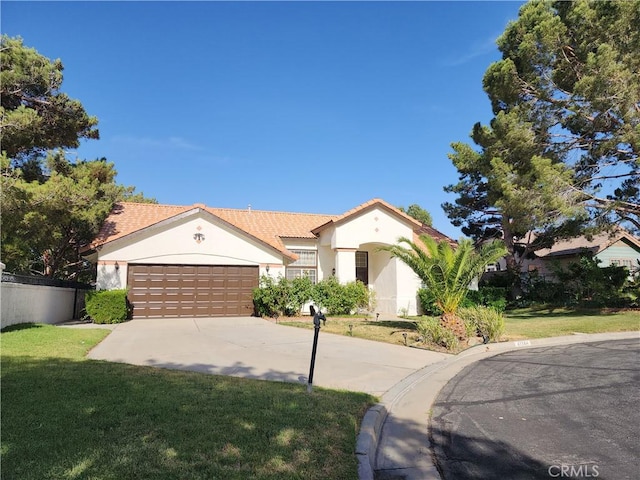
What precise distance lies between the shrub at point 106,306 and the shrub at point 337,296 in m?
8.47

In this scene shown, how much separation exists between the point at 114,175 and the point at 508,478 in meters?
27.1

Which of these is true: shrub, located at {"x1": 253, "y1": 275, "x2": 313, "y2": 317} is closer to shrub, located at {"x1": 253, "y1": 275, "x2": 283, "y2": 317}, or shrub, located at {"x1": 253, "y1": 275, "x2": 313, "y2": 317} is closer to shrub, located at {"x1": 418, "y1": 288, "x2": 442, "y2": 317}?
shrub, located at {"x1": 253, "y1": 275, "x2": 283, "y2": 317}

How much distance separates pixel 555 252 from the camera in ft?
108

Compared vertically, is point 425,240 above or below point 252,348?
above

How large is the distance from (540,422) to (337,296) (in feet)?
50.8

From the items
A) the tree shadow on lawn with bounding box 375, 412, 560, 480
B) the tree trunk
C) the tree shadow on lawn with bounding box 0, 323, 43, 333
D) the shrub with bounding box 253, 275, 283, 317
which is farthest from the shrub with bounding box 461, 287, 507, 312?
the tree shadow on lawn with bounding box 0, 323, 43, 333

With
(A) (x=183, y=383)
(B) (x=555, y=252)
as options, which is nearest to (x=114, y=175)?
(A) (x=183, y=383)

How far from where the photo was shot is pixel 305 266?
931 inches

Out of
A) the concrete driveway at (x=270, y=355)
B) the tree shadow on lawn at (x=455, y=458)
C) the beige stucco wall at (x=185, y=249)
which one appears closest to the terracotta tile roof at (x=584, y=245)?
the beige stucco wall at (x=185, y=249)

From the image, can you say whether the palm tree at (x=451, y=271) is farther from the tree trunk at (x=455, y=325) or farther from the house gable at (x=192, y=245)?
the house gable at (x=192, y=245)

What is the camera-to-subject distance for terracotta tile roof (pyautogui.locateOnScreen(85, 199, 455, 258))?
65.4ft

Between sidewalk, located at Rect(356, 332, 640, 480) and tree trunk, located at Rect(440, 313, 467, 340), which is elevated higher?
tree trunk, located at Rect(440, 313, 467, 340)

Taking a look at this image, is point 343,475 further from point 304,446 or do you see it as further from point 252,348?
point 252,348

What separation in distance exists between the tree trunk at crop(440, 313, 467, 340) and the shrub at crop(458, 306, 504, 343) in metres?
0.44
